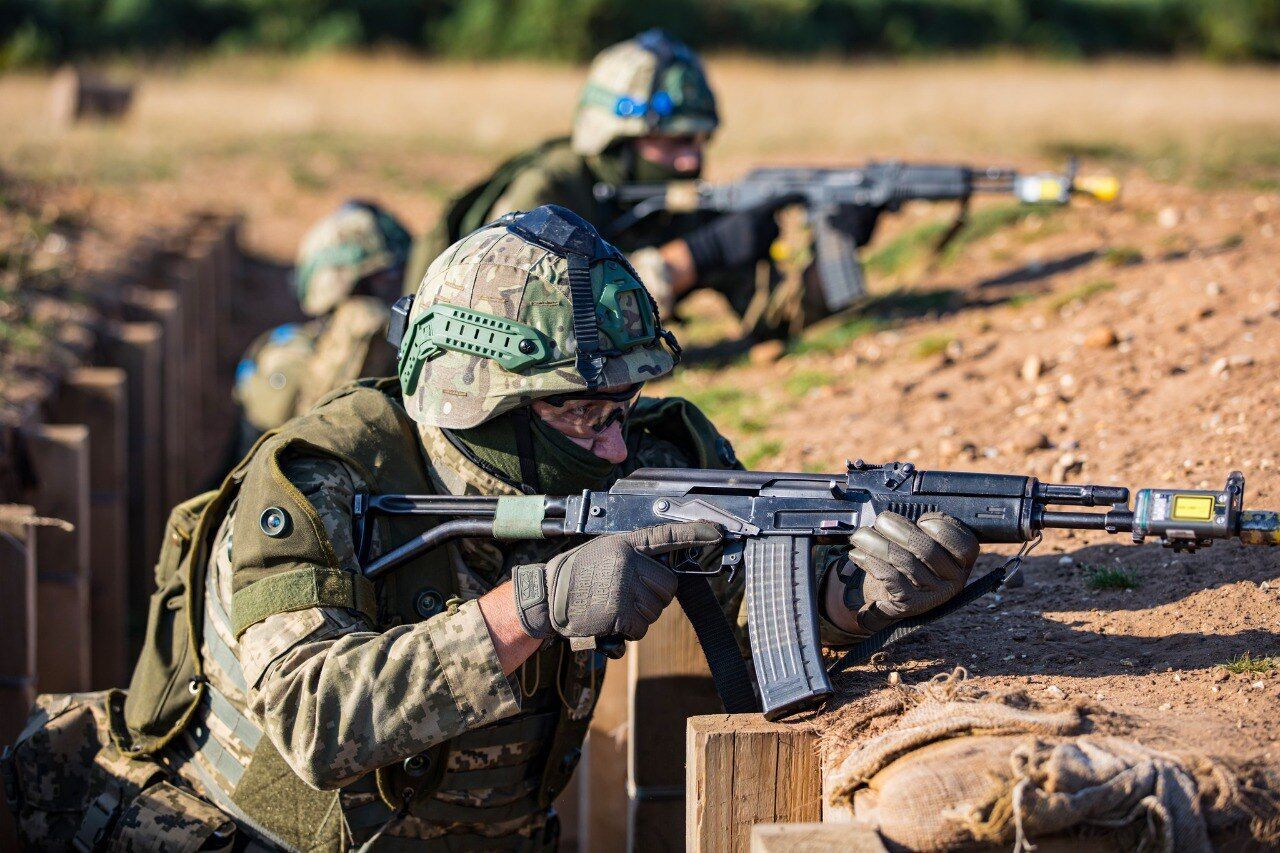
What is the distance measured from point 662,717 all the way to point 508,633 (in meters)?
1.17

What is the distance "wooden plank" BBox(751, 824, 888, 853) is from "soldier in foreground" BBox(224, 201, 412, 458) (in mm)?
4498

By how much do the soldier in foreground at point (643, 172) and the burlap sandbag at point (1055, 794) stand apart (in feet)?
16.7

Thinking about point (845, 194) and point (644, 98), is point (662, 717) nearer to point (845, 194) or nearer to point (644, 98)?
point (644, 98)

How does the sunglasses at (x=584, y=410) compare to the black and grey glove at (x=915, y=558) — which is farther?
the sunglasses at (x=584, y=410)

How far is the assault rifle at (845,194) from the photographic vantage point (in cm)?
829

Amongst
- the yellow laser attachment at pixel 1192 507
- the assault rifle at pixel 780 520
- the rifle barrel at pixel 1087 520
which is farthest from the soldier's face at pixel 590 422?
the yellow laser attachment at pixel 1192 507

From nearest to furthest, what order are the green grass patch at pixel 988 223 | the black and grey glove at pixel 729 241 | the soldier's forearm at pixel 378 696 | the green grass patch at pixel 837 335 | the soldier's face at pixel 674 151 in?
the soldier's forearm at pixel 378 696 < the green grass patch at pixel 837 335 < the soldier's face at pixel 674 151 < the black and grey glove at pixel 729 241 < the green grass patch at pixel 988 223

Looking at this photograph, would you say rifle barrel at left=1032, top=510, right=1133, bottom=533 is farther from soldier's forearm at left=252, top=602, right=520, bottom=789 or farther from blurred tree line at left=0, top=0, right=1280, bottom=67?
blurred tree line at left=0, top=0, right=1280, bottom=67

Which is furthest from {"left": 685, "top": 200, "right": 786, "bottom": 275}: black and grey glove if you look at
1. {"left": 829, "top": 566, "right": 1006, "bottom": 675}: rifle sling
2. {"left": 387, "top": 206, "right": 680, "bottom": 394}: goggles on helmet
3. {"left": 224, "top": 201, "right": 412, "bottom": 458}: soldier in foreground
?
{"left": 829, "top": 566, "right": 1006, "bottom": 675}: rifle sling

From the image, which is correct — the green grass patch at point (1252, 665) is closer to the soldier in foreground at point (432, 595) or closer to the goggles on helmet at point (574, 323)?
the soldier in foreground at point (432, 595)

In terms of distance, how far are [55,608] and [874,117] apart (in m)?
17.5

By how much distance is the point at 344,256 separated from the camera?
7902 mm

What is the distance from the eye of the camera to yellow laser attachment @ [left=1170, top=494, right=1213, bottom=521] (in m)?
3.15

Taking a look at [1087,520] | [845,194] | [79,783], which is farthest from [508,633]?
[845,194]
